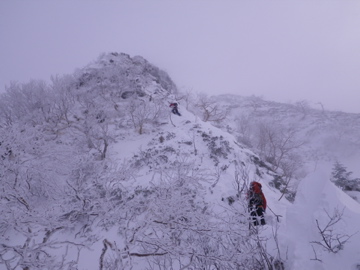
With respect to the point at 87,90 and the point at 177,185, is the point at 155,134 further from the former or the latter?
the point at 87,90

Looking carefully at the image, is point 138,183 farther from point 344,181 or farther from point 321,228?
point 344,181

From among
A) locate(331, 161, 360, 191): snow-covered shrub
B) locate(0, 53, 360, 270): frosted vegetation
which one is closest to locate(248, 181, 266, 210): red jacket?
locate(0, 53, 360, 270): frosted vegetation

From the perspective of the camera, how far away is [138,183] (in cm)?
876

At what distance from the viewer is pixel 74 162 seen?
661 cm

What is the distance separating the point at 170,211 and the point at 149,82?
2056 cm

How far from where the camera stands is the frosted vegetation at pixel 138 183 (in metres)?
3.84

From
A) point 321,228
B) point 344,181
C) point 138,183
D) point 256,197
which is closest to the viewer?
point 321,228

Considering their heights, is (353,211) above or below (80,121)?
above

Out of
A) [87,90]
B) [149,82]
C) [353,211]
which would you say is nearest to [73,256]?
[353,211]

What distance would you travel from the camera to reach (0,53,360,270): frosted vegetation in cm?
384

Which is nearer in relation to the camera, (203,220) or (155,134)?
(203,220)

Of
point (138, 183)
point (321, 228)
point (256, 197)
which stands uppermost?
point (321, 228)

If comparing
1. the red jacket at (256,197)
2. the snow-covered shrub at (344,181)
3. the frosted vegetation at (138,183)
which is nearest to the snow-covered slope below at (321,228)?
the frosted vegetation at (138,183)

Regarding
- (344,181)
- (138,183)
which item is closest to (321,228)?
(138,183)
